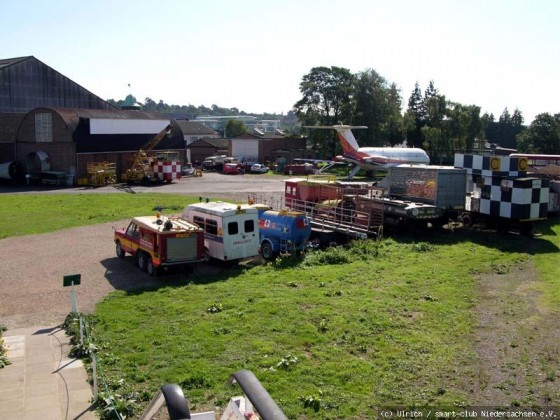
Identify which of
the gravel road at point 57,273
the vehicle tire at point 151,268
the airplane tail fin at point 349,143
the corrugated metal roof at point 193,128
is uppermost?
the corrugated metal roof at point 193,128

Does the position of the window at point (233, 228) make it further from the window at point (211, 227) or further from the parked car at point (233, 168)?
the parked car at point (233, 168)

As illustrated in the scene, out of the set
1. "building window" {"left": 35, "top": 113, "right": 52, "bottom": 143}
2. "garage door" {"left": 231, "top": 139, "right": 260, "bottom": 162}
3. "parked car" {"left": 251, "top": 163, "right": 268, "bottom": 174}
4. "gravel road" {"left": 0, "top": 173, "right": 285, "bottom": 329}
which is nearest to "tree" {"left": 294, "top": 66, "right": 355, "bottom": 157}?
"garage door" {"left": 231, "top": 139, "right": 260, "bottom": 162}

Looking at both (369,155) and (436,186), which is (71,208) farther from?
(369,155)

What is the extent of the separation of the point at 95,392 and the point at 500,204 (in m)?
21.9

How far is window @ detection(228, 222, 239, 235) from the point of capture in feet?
70.7

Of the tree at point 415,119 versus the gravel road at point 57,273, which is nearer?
the gravel road at point 57,273

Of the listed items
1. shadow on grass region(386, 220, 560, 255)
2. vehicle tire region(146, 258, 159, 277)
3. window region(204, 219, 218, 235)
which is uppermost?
window region(204, 219, 218, 235)

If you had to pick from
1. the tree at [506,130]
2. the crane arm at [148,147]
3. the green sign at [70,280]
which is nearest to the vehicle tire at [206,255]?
the green sign at [70,280]

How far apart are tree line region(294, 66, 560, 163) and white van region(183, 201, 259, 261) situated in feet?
182

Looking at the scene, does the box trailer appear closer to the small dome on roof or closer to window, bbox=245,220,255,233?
window, bbox=245,220,255,233

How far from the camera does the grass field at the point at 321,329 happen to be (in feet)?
35.3

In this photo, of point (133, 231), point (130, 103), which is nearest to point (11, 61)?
point (130, 103)

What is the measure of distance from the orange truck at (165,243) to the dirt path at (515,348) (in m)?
9.94

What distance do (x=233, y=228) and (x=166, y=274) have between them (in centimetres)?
305
